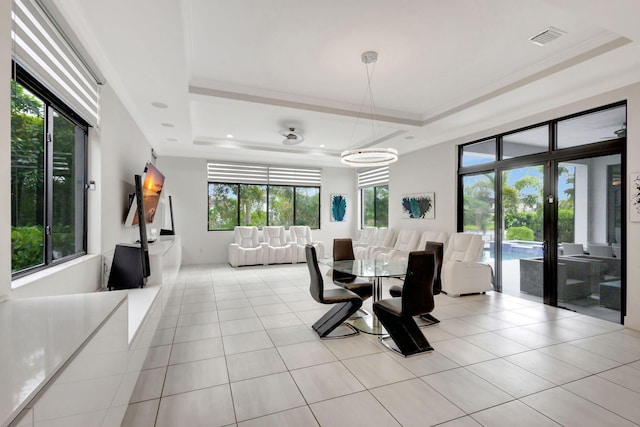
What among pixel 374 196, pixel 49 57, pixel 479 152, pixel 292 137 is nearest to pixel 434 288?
pixel 479 152

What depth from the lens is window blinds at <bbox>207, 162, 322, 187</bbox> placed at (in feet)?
28.6

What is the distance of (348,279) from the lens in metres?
4.30

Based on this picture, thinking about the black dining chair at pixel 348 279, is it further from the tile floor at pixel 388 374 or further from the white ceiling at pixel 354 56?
the white ceiling at pixel 354 56

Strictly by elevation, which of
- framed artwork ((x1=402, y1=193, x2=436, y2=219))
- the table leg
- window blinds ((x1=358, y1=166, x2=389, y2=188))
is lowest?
the table leg

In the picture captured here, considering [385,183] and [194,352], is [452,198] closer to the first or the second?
[385,183]

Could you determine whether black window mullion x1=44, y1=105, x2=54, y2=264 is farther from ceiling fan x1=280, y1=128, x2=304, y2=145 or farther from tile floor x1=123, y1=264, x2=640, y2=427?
ceiling fan x1=280, y1=128, x2=304, y2=145

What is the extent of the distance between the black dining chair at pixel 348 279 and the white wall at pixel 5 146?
2982mm

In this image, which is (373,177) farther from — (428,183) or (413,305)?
(413,305)

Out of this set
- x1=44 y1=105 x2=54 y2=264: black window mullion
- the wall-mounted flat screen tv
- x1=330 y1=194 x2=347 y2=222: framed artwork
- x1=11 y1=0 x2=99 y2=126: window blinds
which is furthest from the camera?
x1=330 y1=194 x2=347 y2=222: framed artwork

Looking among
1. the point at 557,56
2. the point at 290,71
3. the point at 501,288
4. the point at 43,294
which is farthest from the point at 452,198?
the point at 43,294

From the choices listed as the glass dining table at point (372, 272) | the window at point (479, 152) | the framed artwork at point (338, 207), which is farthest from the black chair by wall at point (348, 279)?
the framed artwork at point (338, 207)

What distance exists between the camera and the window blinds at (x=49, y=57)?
192 cm

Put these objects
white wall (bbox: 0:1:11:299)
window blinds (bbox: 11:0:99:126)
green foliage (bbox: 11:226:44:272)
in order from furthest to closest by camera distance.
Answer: green foliage (bbox: 11:226:44:272), window blinds (bbox: 11:0:99:126), white wall (bbox: 0:1:11:299)

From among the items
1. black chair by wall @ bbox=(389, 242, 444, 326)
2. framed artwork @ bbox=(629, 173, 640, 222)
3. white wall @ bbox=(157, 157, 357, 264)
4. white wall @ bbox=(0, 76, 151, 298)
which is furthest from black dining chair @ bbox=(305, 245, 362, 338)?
white wall @ bbox=(157, 157, 357, 264)
